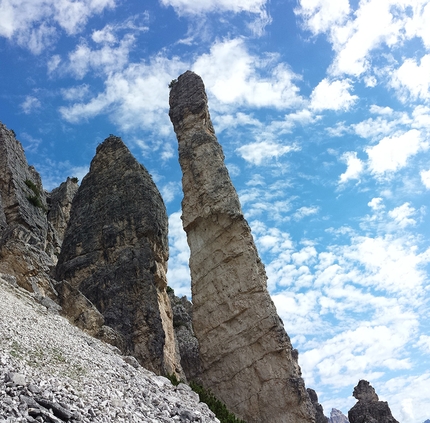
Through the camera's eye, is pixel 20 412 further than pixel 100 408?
No

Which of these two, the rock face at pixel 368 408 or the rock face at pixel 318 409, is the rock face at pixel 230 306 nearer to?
the rock face at pixel 318 409

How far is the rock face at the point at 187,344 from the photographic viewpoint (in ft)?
128

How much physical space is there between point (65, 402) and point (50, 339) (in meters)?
5.88

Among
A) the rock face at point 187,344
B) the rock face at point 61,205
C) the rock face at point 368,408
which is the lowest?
the rock face at point 368,408

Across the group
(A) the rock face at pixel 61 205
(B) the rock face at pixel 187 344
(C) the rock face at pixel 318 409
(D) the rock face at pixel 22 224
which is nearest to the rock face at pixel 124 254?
(D) the rock face at pixel 22 224

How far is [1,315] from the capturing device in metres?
17.1

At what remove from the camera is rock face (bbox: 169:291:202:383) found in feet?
128

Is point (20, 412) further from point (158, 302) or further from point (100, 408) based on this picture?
point (158, 302)

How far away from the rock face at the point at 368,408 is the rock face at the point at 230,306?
37.1ft

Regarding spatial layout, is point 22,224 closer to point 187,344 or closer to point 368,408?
point 187,344

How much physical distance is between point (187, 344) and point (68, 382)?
28935 mm

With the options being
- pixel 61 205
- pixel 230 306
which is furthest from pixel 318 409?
pixel 61 205

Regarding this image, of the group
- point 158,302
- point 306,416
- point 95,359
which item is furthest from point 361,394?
point 95,359

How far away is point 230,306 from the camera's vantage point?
37781 mm
